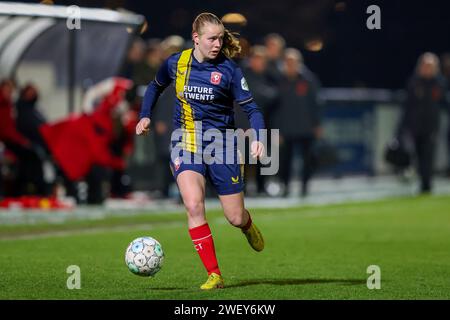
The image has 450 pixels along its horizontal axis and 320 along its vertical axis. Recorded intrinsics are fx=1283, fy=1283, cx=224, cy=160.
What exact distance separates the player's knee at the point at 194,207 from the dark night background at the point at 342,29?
593 inches

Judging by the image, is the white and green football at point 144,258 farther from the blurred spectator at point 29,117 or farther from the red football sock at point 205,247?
the blurred spectator at point 29,117

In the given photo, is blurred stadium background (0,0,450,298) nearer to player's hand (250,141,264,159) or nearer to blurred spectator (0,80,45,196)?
blurred spectator (0,80,45,196)

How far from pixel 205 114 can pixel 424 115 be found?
1362 centimetres

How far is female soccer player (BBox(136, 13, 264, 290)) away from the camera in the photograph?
31.5 ft

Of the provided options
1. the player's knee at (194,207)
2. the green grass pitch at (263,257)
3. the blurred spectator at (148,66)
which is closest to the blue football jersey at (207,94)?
the player's knee at (194,207)

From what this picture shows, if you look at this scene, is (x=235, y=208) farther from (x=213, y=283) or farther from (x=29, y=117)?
(x=29, y=117)

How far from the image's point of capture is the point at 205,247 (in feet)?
31.6

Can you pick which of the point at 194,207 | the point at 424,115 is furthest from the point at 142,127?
the point at 424,115

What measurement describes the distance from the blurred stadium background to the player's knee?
162 inches

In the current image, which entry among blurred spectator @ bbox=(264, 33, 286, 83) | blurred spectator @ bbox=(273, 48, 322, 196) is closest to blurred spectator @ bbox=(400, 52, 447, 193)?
blurred spectator @ bbox=(273, 48, 322, 196)

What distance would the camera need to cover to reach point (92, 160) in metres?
19.0
